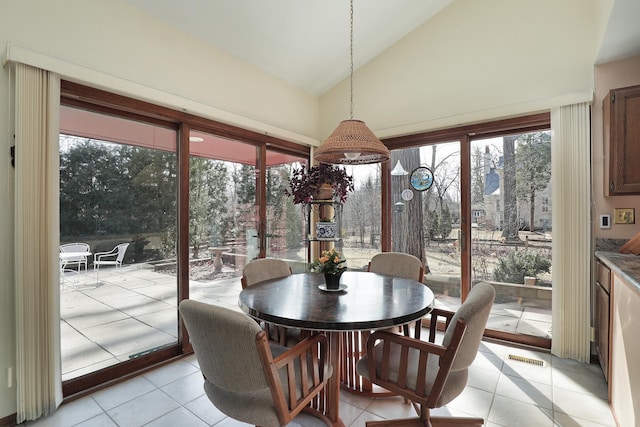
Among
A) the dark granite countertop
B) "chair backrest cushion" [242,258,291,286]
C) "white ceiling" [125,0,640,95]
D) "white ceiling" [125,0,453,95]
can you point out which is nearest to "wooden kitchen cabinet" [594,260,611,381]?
the dark granite countertop

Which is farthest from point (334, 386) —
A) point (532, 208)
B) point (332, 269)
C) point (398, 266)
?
point (532, 208)

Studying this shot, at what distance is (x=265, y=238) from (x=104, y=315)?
166 cm

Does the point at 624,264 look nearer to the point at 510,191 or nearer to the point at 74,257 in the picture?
the point at 510,191

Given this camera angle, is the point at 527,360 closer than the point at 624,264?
No

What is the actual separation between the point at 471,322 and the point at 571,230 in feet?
6.63

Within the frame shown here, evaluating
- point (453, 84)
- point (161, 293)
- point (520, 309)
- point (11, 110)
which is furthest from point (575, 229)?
point (11, 110)

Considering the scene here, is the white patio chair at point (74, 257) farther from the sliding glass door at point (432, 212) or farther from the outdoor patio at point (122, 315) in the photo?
the sliding glass door at point (432, 212)

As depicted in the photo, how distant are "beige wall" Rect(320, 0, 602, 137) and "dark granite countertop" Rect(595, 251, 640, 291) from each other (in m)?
1.30

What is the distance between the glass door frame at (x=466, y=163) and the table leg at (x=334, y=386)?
82.2 inches

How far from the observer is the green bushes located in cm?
303

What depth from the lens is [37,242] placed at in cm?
196

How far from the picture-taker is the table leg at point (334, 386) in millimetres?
1760

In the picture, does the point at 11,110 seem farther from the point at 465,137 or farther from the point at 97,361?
the point at 465,137

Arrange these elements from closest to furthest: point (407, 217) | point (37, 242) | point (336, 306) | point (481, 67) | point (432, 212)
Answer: point (336, 306) → point (37, 242) → point (481, 67) → point (432, 212) → point (407, 217)
